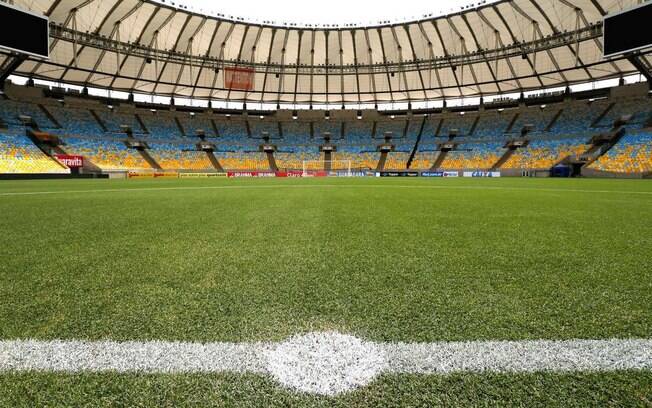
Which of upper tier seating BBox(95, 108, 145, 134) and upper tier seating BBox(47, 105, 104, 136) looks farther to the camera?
upper tier seating BBox(95, 108, 145, 134)

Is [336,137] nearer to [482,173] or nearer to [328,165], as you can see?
[328,165]

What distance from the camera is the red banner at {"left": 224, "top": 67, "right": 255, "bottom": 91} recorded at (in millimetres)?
37906

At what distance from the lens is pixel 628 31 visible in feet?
61.5

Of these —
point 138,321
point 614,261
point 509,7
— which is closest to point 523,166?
point 509,7

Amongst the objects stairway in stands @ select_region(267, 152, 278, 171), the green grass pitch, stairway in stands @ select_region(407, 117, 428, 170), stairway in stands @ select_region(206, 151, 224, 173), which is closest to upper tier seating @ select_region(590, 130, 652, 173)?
stairway in stands @ select_region(407, 117, 428, 170)

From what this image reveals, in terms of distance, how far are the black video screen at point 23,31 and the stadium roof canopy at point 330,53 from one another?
8.70 meters

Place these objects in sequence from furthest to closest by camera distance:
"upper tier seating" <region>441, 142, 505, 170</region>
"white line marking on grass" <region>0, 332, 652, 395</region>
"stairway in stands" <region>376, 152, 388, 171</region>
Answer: "stairway in stands" <region>376, 152, 388, 171</region> < "upper tier seating" <region>441, 142, 505, 170</region> < "white line marking on grass" <region>0, 332, 652, 395</region>

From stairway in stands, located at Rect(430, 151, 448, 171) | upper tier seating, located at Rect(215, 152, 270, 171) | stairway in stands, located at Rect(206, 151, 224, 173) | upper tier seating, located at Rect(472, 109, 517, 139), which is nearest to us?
stairway in stands, located at Rect(206, 151, 224, 173)

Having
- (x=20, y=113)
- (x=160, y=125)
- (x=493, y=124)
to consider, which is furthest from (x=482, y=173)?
(x=20, y=113)

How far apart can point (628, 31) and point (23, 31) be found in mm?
32814

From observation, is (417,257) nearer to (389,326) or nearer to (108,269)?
(389,326)

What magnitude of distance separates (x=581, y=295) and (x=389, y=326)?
1.18 m

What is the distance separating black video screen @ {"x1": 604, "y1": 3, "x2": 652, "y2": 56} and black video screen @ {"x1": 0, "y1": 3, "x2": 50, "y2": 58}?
31.6 meters

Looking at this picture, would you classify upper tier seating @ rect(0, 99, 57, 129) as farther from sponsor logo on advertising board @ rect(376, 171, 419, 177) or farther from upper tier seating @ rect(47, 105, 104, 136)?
sponsor logo on advertising board @ rect(376, 171, 419, 177)
